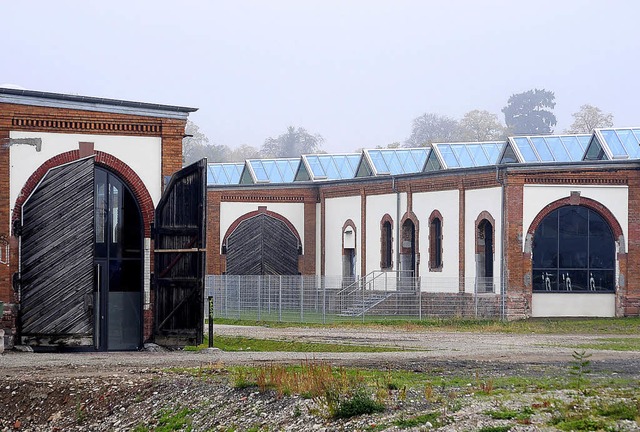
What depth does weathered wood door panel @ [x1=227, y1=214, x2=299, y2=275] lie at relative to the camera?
50312 mm

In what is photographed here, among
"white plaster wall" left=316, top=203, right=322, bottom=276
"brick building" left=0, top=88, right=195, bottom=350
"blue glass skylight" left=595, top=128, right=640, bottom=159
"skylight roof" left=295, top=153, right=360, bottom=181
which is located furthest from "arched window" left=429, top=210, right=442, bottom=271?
"brick building" left=0, top=88, right=195, bottom=350

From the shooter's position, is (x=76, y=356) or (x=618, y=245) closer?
(x=76, y=356)

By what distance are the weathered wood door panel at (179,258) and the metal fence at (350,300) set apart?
38.7 ft

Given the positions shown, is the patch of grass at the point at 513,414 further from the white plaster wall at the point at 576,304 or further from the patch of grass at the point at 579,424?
the white plaster wall at the point at 576,304

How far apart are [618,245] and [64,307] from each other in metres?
20.5

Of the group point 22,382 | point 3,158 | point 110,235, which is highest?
point 3,158

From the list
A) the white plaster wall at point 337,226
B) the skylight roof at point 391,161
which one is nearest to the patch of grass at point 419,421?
the white plaster wall at point 337,226

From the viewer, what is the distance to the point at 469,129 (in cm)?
14725

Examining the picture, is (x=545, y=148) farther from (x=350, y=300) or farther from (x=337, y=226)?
(x=337, y=226)

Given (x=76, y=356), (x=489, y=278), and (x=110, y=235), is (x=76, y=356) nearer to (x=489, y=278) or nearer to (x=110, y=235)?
(x=110, y=235)

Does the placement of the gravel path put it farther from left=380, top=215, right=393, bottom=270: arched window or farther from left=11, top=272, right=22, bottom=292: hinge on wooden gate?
left=380, top=215, right=393, bottom=270: arched window

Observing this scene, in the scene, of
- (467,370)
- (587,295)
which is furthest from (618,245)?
(467,370)

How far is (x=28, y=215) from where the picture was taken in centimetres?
2433

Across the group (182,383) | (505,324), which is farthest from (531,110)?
(182,383)
